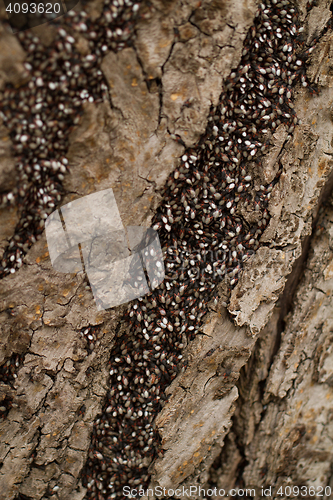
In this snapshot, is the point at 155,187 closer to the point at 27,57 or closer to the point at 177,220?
the point at 177,220

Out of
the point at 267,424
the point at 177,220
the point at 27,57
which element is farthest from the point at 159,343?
the point at 27,57

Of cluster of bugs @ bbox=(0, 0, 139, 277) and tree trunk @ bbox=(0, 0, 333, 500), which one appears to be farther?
tree trunk @ bbox=(0, 0, 333, 500)

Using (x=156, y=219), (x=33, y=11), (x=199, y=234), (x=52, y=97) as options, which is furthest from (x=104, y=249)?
(x=33, y=11)

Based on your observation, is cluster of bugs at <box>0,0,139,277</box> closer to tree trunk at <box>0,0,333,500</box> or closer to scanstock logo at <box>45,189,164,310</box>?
tree trunk at <box>0,0,333,500</box>

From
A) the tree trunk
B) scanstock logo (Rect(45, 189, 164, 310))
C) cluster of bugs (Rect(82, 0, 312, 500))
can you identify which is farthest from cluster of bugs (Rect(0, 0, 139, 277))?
cluster of bugs (Rect(82, 0, 312, 500))

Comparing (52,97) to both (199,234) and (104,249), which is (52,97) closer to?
(104,249)

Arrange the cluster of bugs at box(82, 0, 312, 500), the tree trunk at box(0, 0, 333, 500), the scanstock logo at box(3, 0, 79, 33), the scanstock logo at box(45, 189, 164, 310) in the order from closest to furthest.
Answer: the scanstock logo at box(3, 0, 79, 33), the tree trunk at box(0, 0, 333, 500), the scanstock logo at box(45, 189, 164, 310), the cluster of bugs at box(82, 0, 312, 500)

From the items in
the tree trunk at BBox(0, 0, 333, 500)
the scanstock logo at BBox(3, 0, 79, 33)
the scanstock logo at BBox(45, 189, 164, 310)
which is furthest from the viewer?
the scanstock logo at BBox(45, 189, 164, 310)
